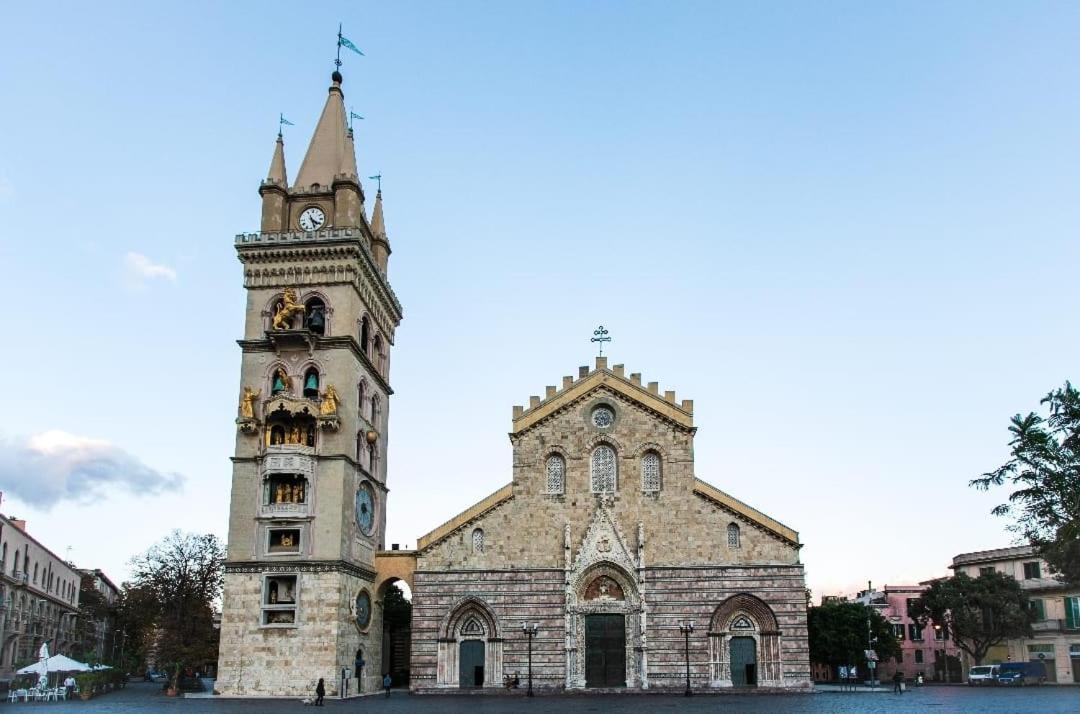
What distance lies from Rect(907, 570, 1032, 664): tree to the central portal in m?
33.0

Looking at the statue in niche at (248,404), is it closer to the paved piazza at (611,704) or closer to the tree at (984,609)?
the paved piazza at (611,704)

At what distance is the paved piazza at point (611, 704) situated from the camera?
34.3m

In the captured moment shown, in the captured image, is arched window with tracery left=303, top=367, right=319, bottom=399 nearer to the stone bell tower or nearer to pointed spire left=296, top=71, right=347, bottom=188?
the stone bell tower

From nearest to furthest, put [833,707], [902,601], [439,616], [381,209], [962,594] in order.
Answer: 1. [833,707]
2. [439,616]
3. [381,209]
4. [962,594]
5. [902,601]

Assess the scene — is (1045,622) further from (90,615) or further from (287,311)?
(90,615)

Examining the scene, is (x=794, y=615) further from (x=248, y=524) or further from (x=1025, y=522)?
(x=248, y=524)

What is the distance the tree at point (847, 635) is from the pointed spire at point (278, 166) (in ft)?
167

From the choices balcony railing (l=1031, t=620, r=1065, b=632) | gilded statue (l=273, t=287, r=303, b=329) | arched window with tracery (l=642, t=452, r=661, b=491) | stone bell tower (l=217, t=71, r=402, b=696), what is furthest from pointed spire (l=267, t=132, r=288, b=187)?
balcony railing (l=1031, t=620, r=1065, b=632)

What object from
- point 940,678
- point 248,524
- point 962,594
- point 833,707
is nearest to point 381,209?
point 248,524

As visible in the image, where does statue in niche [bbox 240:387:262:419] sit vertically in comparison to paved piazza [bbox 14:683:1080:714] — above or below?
above

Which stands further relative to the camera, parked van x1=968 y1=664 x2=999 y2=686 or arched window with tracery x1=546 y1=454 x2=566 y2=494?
parked van x1=968 y1=664 x2=999 y2=686

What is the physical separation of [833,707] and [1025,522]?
11.2 meters

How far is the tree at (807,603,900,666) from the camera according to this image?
237 ft

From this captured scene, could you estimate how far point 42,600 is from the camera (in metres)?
67.8
